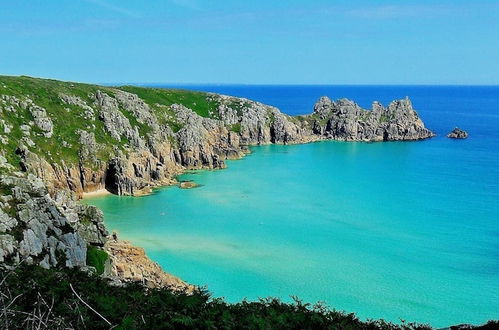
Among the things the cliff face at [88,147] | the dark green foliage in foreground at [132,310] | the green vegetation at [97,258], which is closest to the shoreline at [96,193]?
the cliff face at [88,147]

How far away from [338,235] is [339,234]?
0.39 meters

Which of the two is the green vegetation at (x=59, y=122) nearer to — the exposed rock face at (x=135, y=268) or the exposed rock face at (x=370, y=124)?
the exposed rock face at (x=135, y=268)

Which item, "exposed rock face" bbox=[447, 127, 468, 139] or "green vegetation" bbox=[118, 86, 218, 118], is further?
"exposed rock face" bbox=[447, 127, 468, 139]

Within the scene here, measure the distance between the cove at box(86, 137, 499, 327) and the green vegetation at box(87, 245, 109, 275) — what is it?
7.84 m

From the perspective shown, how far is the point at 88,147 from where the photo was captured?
7556 cm

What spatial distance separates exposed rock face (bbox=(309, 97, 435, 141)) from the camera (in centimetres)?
14125

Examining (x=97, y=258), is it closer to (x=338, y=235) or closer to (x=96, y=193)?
(x=338, y=235)

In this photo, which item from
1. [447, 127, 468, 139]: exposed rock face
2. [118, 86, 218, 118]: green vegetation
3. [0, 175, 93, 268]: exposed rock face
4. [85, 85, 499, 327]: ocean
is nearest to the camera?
[0, 175, 93, 268]: exposed rock face

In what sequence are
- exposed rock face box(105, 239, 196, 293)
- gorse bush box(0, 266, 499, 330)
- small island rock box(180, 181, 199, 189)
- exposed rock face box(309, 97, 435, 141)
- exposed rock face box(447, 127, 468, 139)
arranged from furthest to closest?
exposed rock face box(447, 127, 468, 139), exposed rock face box(309, 97, 435, 141), small island rock box(180, 181, 199, 189), exposed rock face box(105, 239, 196, 293), gorse bush box(0, 266, 499, 330)

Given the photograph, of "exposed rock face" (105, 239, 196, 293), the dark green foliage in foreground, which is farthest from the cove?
the dark green foliage in foreground

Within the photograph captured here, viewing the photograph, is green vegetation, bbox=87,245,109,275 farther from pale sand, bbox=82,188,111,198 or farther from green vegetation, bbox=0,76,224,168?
pale sand, bbox=82,188,111,198

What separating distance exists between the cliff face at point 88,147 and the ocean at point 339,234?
6162 mm

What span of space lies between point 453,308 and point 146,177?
5421 centimetres

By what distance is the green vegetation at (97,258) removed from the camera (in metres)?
33.9
